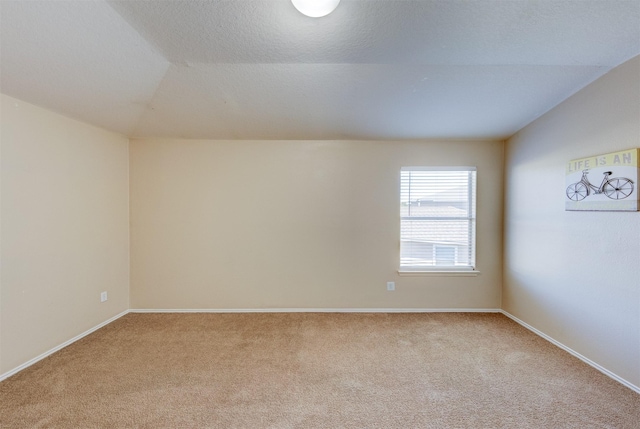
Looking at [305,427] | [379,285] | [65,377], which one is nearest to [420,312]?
[379,285]

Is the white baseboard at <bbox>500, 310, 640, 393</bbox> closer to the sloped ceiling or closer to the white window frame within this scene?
the white window frame

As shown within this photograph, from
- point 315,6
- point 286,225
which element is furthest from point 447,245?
point 315,6

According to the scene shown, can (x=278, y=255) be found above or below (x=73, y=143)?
below

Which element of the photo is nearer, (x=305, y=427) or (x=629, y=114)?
(x=305, y=427)

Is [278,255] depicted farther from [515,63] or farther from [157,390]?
[515,63]

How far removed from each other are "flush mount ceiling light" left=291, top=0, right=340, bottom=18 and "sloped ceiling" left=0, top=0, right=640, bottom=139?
0.42 feet

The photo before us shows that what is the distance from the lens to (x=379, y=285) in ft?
11.1

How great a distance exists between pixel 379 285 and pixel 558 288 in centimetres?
184

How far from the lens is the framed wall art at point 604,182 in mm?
1959

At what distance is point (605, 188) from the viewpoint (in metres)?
2.13

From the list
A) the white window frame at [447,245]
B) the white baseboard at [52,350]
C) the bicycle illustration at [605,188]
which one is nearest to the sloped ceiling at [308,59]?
the white window frame at [447,245]

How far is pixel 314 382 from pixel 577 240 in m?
2.75

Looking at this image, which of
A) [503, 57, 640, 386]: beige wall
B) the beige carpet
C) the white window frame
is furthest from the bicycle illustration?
the beige carpet

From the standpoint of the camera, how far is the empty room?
1.69 metres
